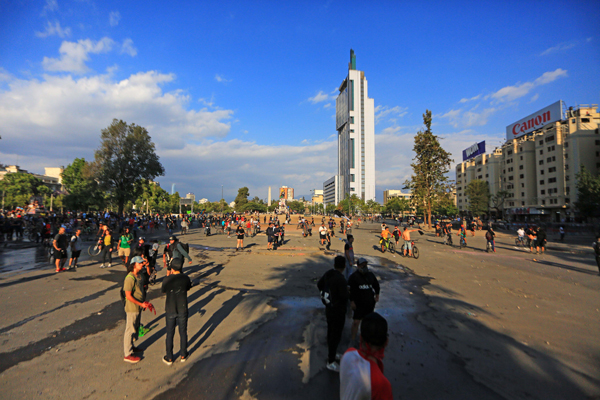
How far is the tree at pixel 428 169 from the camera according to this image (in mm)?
38438

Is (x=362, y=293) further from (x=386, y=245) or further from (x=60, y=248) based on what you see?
(x=386, y=245)

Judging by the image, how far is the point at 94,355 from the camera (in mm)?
4691

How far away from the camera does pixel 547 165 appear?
60906 millimetres

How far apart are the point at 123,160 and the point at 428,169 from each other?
42976 millimetres

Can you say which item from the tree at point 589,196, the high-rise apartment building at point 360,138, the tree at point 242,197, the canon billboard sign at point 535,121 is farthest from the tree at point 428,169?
the high-rise apartment building at point 360,138

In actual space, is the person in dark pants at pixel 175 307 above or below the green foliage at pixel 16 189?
below

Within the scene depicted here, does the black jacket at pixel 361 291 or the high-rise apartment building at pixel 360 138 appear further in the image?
the high-rise apartment building at pixel 360 138

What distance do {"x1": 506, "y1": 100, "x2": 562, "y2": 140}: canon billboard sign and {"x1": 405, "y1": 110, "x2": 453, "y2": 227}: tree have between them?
1773 inches

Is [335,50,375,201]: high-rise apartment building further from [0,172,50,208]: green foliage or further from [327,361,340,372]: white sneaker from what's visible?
[327,361,340,372]: white sneaker

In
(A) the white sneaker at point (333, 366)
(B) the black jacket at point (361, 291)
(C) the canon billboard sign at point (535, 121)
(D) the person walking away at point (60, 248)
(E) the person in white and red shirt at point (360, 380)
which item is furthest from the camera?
(C) the canon billboard sign at point (535, 121)

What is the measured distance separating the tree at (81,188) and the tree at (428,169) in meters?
44.9

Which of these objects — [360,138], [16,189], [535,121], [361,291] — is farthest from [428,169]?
[360,138]

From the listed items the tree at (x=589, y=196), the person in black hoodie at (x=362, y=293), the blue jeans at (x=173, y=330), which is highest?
the tree at (x=589, y=196)

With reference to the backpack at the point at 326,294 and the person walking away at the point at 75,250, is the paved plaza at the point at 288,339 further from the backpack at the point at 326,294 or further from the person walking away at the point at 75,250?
the backpack at the point at 326,294
